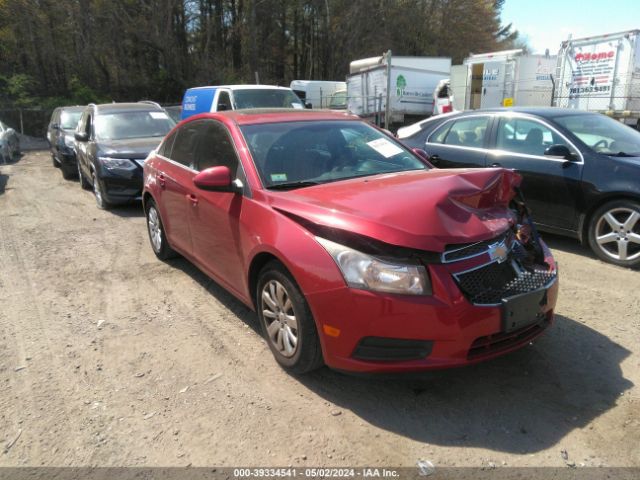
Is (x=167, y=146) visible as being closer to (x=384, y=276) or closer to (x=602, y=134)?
(x=384, y=276)

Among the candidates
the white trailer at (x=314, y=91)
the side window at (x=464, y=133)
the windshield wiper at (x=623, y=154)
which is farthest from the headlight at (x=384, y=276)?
the white trailer at (x=314, y=91)

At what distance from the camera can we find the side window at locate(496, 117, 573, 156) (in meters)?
5.76

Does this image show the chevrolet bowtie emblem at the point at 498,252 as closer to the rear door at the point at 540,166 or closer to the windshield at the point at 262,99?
the rear door at the point at 540,166

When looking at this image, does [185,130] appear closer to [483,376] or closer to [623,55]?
[483,376]

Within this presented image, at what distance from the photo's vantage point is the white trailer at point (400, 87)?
19953 millimetres

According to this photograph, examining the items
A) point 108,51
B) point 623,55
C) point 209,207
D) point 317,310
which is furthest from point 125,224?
point 108,51

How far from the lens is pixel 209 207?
4.02 meters

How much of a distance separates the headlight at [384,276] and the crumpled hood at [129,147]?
646 centimetres

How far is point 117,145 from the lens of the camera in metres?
8.56

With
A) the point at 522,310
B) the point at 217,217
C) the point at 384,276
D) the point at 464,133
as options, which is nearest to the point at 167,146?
the point at 217,217

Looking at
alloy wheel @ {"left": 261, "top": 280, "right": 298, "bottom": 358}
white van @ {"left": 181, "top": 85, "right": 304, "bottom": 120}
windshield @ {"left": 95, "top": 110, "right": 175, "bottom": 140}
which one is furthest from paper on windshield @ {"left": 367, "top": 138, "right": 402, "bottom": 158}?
white van @ {"left": 181, "top": 85, "right": 304, "bottom": 120}

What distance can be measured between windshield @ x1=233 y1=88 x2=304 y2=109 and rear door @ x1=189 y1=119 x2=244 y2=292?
754 cm

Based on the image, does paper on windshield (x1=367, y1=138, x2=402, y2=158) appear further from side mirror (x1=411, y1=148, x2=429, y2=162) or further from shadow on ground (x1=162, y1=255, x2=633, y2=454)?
shadow on ground (x1=162, y1=255, x2=633, y2=454)

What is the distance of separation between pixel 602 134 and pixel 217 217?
4.45 meters
